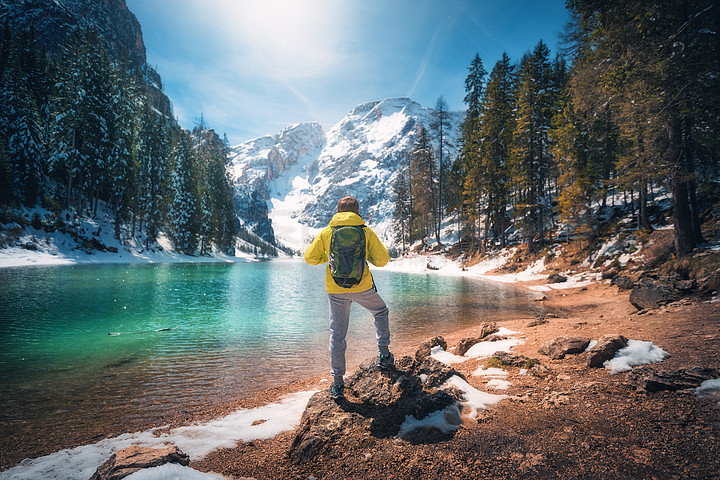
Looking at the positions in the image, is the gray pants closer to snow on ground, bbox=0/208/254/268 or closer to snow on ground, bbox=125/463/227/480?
snow on ground, bbox=125/463/227/480

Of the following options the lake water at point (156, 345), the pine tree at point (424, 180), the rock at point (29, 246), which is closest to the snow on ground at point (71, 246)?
the rock at point (29, 246)

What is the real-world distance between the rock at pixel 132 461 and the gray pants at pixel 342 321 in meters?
1.87

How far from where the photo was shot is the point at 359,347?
8336 mm

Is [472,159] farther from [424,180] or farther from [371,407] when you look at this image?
[371,407]

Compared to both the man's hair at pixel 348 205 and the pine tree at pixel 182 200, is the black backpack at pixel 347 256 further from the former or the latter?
the pine tree at pixel 182 200

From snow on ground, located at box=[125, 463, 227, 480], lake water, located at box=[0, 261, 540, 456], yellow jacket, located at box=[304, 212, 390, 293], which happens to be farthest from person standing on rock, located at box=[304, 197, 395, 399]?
lake water, located at box=[0, 261, 540, 456]

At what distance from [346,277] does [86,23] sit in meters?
151

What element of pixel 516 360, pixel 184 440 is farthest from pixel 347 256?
pixel 516 360

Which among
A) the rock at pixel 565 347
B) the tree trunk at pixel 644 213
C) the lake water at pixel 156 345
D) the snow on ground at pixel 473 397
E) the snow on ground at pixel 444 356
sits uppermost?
the tree trunk at pixel 644 213

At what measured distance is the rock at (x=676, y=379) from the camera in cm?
316

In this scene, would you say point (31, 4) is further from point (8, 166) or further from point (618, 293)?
point (618, 293)

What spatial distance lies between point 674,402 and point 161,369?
8.29 metres

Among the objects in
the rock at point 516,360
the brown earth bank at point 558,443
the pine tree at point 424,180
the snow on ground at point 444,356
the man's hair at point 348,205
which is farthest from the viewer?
the pine tree at point 424,180

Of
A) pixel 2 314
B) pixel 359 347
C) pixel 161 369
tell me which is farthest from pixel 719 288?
pixel 2 314
